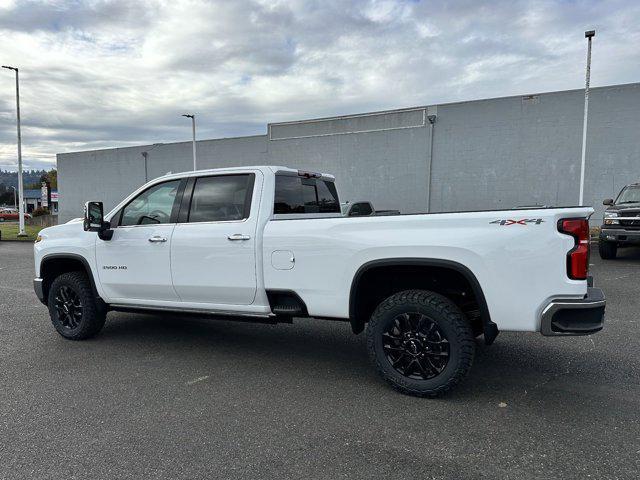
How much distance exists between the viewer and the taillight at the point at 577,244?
3.39m

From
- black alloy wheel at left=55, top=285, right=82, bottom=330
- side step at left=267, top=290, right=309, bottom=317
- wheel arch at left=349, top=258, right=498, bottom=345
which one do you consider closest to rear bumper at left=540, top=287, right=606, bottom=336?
wheel arch at left=349, top=258, right=498, bottom=345

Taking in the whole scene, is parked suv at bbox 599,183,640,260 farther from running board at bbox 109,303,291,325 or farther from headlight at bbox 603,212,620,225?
running board at bbox 109,303,291,325

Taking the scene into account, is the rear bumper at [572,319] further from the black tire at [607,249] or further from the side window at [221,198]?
the black tire at [607,249]

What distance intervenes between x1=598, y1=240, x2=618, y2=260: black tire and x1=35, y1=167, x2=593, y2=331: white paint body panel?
10.4 metres

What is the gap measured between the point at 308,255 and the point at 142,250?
1960 mm

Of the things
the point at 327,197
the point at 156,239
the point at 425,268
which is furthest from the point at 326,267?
the point at 156,239

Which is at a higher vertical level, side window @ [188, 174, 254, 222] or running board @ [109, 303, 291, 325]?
side window @ [188, 174, 254, 222]

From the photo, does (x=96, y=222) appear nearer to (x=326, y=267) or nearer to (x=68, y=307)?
(x=68, y=307)

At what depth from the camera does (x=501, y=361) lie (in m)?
4.81

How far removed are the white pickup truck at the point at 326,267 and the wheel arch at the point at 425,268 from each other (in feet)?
0.03

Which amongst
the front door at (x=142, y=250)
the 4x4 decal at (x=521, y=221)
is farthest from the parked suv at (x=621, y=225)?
the front door at (x=142, y=250)

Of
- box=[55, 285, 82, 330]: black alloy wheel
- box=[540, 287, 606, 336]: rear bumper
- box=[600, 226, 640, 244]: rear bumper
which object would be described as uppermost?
box=[600, 226, 640, 244]: rear bumper

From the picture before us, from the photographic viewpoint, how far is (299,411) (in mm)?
3699

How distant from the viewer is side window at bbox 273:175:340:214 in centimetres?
487
